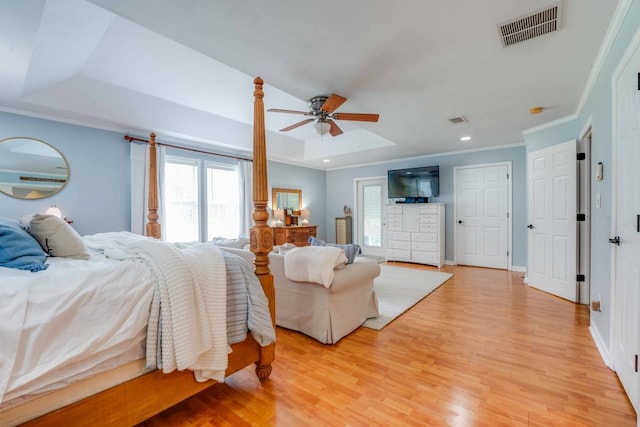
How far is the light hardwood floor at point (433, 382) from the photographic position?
159 cm

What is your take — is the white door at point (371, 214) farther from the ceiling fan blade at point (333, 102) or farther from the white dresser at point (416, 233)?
the ceiling fan blade at point (333, 102)

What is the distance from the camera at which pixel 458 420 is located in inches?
61.2

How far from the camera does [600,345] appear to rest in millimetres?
2258

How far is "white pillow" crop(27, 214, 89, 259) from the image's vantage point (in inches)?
67.4

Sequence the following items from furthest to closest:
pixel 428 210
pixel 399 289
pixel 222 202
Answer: pixel 428 210, pixel 222 202, pixel 399 289

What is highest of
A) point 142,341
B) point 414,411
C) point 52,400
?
point 142,341

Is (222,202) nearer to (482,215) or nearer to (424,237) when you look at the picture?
(424,237)

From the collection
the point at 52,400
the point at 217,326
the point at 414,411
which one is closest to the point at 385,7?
the point at 217,326

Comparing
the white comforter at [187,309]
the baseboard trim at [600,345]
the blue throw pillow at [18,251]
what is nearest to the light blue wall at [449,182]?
the baseboard trim at [600,345]

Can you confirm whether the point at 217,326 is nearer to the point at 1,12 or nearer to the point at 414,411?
the point at 414,411

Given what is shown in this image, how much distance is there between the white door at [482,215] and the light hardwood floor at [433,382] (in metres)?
2.55

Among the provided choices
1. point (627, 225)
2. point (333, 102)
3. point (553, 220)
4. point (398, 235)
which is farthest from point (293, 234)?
point (627, 225)

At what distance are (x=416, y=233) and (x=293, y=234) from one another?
2669 mm

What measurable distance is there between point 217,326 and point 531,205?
463 centimetres
